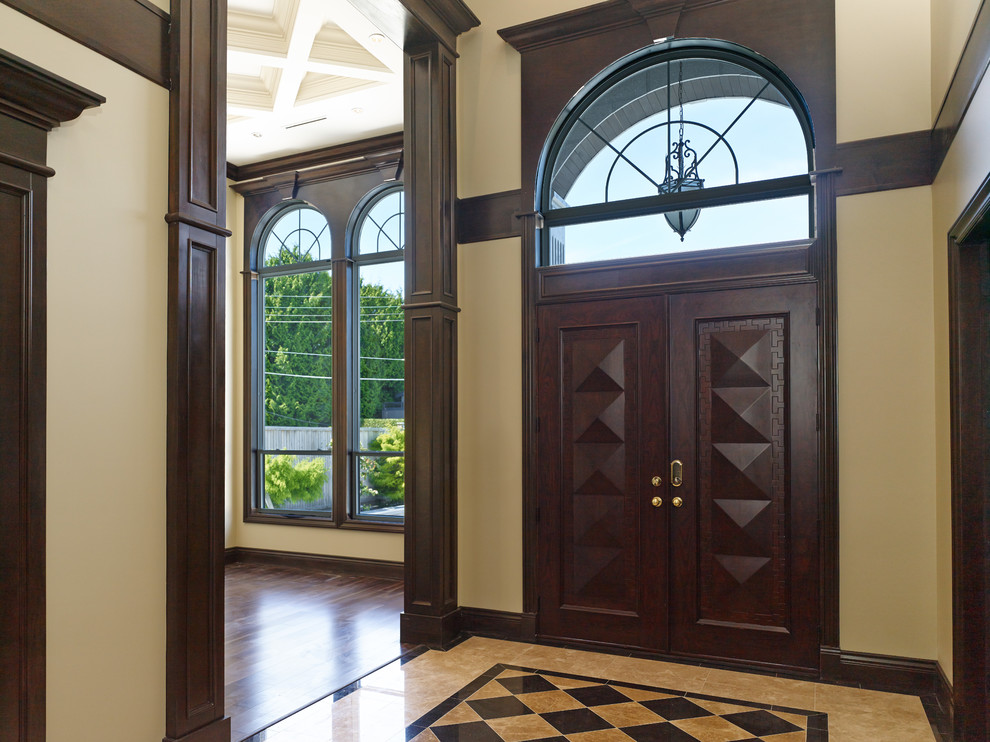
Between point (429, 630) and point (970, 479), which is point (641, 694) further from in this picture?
point (970, 479)

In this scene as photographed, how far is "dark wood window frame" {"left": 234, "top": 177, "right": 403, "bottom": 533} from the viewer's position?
6.48m

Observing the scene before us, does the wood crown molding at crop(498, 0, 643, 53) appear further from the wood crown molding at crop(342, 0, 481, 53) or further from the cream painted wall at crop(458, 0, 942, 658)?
the cream painted wall at crop(458, 0, 942, 658)

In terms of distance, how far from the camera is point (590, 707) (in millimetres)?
3461

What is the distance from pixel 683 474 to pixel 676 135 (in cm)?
210

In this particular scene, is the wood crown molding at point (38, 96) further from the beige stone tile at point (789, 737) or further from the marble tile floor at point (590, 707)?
the beige stone tile at point (789, 737)

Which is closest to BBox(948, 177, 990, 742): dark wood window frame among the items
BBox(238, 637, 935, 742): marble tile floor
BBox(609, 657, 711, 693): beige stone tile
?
BBox(238, 637, 935, 742): marble tile floor

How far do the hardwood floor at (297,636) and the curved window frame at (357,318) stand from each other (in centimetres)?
82

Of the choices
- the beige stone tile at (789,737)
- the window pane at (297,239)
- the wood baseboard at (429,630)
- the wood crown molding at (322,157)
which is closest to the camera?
the beige stone tile at (789,737)

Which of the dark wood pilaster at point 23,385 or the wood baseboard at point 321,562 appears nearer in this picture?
the dark wood pilaster at point 23,385

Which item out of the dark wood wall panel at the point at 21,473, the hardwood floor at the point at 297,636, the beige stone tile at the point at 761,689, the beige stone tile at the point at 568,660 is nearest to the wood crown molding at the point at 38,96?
the dark wood wall panel at the point at 21,473

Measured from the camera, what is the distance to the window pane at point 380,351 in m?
6.51

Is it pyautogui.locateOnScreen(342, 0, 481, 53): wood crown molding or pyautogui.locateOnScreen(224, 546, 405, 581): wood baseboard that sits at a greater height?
pyautogui.locateOnScreen(342, 0, 481, 53): wood crown molding

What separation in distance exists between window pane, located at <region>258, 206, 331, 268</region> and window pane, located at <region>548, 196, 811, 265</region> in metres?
3.07

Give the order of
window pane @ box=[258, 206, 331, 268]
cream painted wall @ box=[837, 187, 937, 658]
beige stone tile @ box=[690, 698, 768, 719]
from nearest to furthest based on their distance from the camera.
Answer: beige stone tile @ box=[690, 698, 768, 719], cream painted wall @ box=[837, 187, 937, 658], window pane @ box=[258, 206, 331, 268]
